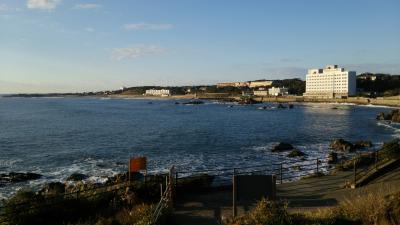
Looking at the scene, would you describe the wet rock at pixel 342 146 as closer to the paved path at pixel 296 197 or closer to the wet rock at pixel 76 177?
the paved path at pixel 296 197

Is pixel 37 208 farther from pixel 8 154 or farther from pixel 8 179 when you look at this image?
pixel 8 154

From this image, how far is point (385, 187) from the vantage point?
1681 centimetres

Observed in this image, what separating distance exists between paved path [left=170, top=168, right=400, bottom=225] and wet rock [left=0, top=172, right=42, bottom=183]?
18.3m

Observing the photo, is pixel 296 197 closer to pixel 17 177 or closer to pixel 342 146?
pixel 17 177

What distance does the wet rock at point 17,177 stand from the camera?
30281 mm

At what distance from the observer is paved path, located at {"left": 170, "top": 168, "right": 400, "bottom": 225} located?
1362 cm

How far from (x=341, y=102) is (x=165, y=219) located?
187944 mm

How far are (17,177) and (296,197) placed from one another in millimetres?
21571

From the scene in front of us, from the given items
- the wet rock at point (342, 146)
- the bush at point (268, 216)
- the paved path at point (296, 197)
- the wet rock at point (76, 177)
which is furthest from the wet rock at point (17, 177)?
the wet rock at point (342, 146)

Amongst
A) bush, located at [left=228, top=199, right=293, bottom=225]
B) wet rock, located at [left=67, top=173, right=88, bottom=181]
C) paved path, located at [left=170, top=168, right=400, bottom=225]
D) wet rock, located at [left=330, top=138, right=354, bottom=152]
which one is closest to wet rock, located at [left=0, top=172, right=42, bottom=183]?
wet rock, located at [left=67, top=173, right=88, bottom=181]

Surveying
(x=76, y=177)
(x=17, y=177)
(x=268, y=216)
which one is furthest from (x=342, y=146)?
(x=268, y=216)

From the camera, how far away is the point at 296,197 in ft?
53.7

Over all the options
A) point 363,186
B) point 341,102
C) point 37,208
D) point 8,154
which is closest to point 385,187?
point 363,186

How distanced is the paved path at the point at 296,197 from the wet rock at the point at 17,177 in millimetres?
18346
